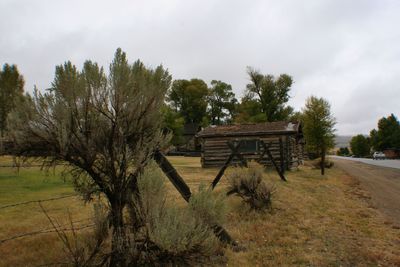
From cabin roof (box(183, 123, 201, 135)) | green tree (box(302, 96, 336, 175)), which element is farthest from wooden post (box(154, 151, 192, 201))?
cabin roof (box(183, 123, 201, 135))

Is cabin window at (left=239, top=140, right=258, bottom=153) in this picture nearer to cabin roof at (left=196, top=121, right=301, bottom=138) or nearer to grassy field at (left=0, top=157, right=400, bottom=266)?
cabin roof at (left=196, top=121, right=301, bottom=138)

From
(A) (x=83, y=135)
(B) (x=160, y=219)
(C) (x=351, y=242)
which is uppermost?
A: (A) (x=83, y=135)

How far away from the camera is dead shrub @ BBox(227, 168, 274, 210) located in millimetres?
8531

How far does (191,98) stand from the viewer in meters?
71.0

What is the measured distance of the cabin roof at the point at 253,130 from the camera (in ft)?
72.8

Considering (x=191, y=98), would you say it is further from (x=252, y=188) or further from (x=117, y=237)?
(x=117, y=237)

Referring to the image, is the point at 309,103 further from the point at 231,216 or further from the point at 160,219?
the point at 160,219

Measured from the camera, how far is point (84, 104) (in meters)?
4.10

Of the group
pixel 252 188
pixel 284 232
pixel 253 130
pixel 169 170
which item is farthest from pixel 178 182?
pixel 253 130

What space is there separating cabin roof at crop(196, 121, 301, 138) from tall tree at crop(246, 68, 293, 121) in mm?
31613

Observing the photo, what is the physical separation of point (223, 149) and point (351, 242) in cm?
1768

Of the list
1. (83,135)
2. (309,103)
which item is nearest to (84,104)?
(83,135)

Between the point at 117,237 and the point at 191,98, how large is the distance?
222 feet

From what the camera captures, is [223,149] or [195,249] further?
[223,149]
